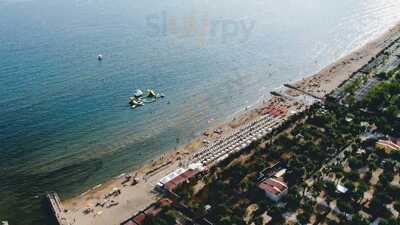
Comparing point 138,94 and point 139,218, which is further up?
point 138,94

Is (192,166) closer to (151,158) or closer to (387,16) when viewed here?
(151,158)

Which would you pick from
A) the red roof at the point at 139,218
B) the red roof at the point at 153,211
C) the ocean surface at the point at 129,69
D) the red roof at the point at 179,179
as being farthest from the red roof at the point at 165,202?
the ocean surface at the point at 129,69

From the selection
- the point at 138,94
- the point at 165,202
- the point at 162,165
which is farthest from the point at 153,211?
the point at 138,94

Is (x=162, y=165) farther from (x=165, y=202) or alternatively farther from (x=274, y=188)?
(x=274, y=188)

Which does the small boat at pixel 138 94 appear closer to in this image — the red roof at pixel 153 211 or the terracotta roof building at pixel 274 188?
the red roof at pixel 153 211

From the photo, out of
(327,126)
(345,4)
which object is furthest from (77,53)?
(345,4)

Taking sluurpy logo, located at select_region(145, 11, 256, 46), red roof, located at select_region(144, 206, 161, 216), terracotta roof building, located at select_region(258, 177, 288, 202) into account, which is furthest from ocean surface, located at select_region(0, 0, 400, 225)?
terracotta roof building, located at select_region(258, 177, 288, 202)
